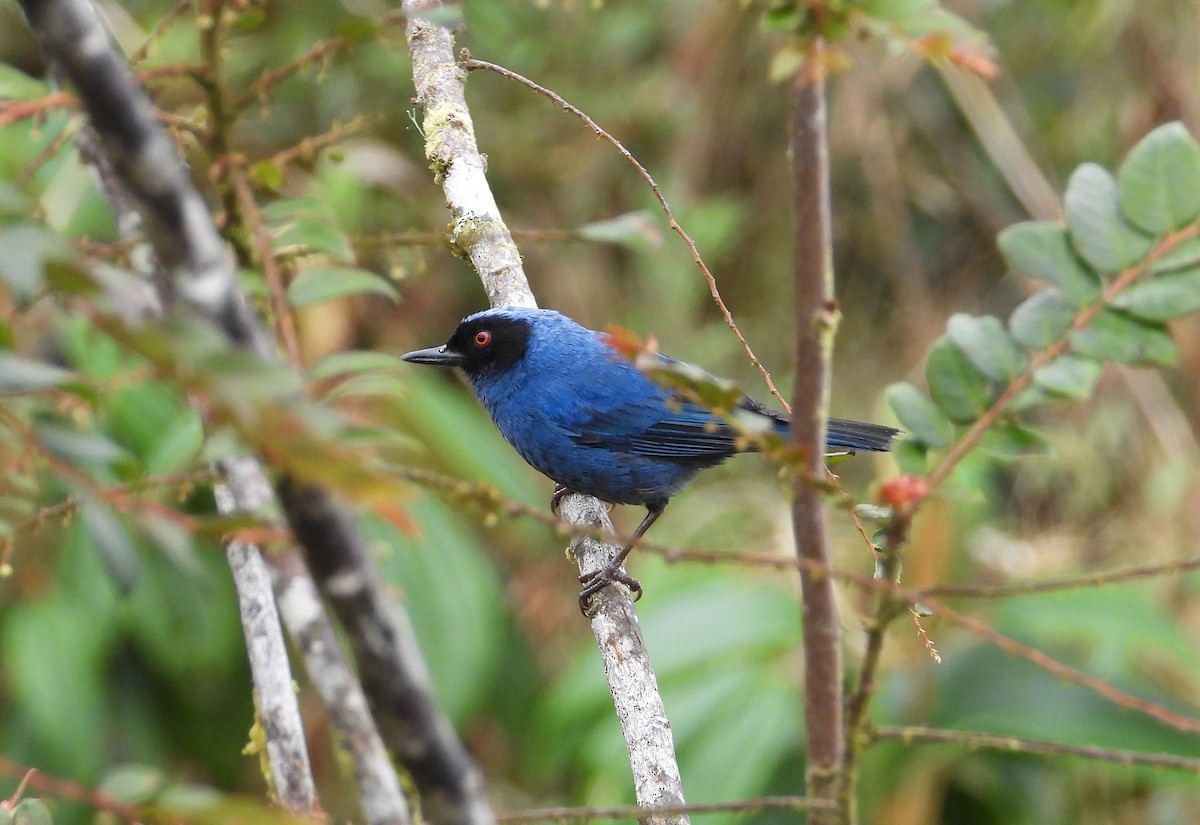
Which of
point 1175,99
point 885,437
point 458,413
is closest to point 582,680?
point 458,413

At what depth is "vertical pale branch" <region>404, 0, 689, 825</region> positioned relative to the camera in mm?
2832

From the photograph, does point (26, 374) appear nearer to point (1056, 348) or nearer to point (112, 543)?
point (112, 543)

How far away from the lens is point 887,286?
7.43 m

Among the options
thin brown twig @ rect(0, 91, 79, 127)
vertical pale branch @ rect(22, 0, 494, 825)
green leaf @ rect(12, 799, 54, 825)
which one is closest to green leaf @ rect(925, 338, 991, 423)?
vertical pale branch @ rect(22, 0, 494, 825)

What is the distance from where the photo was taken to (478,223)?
11.6 ft

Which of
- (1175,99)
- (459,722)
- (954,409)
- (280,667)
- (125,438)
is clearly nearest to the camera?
(954,409)

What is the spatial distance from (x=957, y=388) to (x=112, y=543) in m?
1.03

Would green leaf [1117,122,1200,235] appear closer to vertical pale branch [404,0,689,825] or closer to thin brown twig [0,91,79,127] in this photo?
thin brown twig [0,91,79,127]

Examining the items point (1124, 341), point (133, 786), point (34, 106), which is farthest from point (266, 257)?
point (1124, 341)

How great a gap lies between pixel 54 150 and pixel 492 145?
4566 mm

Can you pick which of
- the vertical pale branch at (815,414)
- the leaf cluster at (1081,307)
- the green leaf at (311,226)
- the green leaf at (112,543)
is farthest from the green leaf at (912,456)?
the green leaf at (311,226)

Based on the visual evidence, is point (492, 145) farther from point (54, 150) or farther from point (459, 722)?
point (54, 150)

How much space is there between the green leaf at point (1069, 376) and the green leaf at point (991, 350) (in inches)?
1.3

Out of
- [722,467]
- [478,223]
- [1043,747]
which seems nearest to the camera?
[1043,747]
